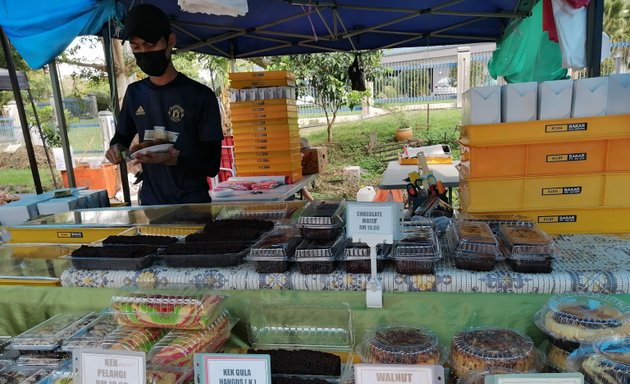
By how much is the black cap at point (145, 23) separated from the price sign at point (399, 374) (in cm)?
186

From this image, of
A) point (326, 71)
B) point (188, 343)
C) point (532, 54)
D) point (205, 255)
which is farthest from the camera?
point (326, 71)

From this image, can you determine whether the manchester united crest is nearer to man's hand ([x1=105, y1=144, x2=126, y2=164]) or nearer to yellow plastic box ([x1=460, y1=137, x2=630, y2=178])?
man's hand ([x1=105, y1=144, x2=126, y2=164])

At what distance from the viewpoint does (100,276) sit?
155 cm

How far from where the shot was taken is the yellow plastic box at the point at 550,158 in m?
1.76

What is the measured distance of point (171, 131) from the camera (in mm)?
2457

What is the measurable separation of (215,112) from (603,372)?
2.11 meters

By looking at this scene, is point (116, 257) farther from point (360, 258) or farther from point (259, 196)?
point (259, 196)

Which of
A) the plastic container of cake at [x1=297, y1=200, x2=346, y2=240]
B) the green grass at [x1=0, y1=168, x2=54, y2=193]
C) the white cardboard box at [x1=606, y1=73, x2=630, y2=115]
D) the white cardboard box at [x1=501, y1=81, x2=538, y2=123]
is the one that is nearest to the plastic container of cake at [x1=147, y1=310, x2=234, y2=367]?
the plastic container of cake at [x1=297, y1=200, x2=346, y2=240]

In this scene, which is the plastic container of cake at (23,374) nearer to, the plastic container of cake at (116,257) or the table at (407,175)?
the plastic container of cake at (116,257)

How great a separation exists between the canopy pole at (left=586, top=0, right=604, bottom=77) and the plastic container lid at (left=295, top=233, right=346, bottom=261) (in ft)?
7.53

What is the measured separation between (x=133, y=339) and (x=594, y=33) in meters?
3.02

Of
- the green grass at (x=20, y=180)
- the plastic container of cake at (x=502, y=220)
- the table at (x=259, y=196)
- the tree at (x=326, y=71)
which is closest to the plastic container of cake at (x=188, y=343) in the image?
the plastic container of cake at (x=502, y=220)

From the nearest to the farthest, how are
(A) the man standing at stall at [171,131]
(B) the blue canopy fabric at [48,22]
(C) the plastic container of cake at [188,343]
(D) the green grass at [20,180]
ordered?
(C) the plastic container of cake at [188,343] < (A) the man standing at stall at [171,131] < (B) the blue canopy fabric at [48,22] < (D) the green grass at [20,180]

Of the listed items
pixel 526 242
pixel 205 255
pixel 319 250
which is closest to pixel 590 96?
pixel 526 242
